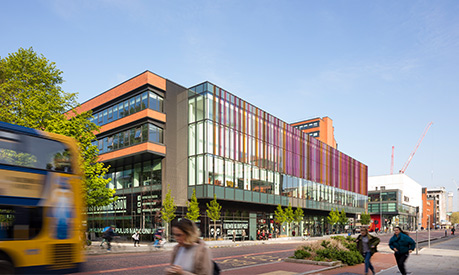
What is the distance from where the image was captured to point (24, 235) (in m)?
9.85

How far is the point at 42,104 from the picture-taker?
91.5ft

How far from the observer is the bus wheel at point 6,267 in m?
9.55

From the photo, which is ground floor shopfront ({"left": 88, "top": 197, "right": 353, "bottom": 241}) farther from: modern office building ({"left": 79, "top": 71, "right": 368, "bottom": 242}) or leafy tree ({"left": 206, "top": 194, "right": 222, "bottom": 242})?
leafy tree ({"left": 206, "top": 194, "right": 222, "bottom": 242})

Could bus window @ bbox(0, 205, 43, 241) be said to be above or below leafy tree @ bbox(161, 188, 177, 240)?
above

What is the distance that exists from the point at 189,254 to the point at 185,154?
38.9m

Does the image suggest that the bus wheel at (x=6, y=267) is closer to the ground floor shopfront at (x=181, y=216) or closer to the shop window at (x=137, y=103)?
the ground floor shopfront at (x=181, y=216)

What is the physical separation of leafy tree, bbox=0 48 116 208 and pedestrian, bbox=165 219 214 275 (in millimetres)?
24397

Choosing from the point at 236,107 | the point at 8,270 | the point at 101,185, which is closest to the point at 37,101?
the point at 101,185

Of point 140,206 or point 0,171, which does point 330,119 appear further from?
point 0,171

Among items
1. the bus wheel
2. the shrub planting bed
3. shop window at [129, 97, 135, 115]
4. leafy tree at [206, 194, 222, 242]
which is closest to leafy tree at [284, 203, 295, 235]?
leafy tree at [206, 194, 222, 242]

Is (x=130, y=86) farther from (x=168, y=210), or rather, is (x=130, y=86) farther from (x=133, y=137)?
A: (x=168, y=210)

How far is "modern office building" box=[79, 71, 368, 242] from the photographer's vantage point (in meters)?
41.6

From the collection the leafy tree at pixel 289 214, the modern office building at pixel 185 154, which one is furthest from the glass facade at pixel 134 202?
the leafy tree at pixel 289 214

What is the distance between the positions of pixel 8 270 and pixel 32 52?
83.3 ft
